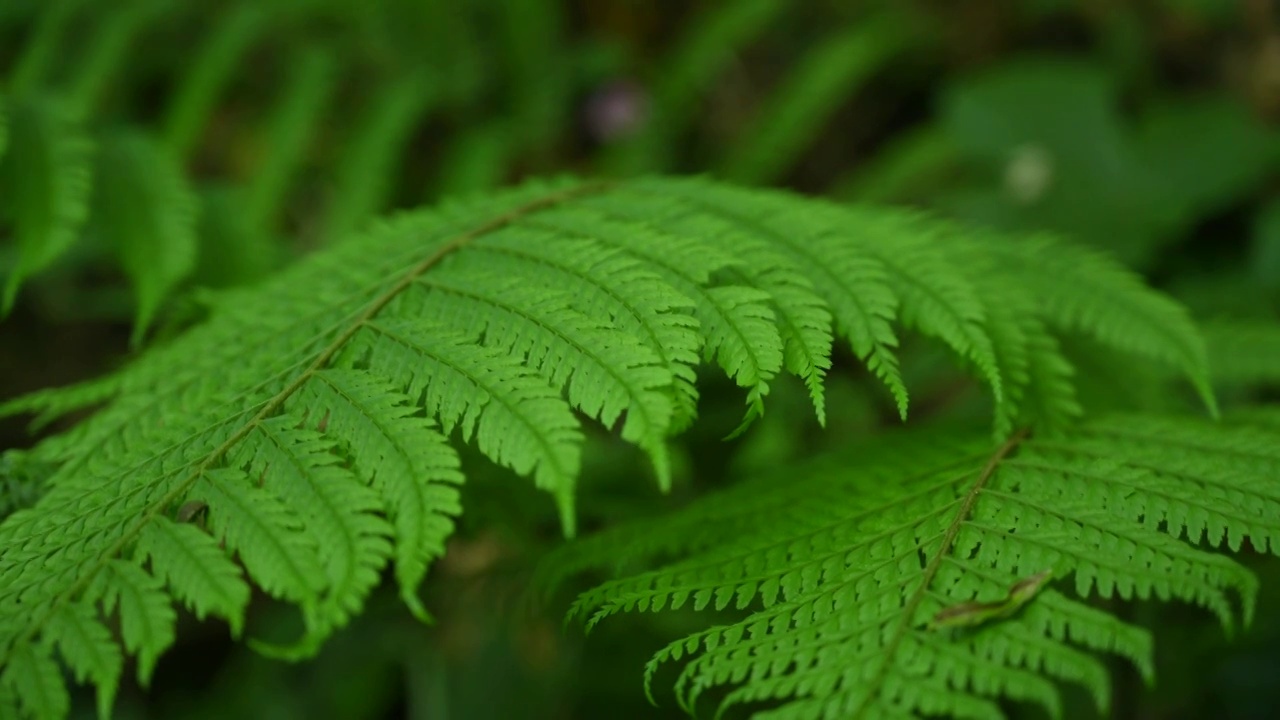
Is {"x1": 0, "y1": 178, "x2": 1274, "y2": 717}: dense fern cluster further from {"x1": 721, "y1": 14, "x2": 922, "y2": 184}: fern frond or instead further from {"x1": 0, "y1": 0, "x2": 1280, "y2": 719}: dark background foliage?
{"x1": 721, "y1": 14, "x2": 922, "y2": 184}: fern frond

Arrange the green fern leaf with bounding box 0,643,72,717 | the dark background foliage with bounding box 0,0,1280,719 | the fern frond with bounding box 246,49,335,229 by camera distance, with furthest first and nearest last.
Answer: the fern frond with bounding box 246,49,335,229, the dark background foliage with bounding box 0,0,1280,719, the green fern leaf with bounding box 0,643,72,717

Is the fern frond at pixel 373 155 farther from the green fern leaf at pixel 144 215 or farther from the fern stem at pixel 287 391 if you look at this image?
the fern stem at pixel 287 391

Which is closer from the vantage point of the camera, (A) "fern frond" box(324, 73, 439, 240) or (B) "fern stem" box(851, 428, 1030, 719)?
(B) "fern stem" box(851, 428, 1030, 719)

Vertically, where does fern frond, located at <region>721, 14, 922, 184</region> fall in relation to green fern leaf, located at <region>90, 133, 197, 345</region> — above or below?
above

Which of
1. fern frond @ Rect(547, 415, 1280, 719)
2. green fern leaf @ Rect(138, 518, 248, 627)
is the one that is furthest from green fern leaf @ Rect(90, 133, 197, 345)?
fern frond @ Rect(547, 415, 1280, 719)

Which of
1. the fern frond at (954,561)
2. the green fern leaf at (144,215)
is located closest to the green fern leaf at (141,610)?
the fern frond at (954,561)

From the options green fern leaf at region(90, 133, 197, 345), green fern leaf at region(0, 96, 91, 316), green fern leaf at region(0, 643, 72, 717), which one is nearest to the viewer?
green fern leaf at region(0, 643, 72, 717)

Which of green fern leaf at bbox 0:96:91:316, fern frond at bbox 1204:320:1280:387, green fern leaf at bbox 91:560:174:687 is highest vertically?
green fern leaf at bbox 0:96:91:316
